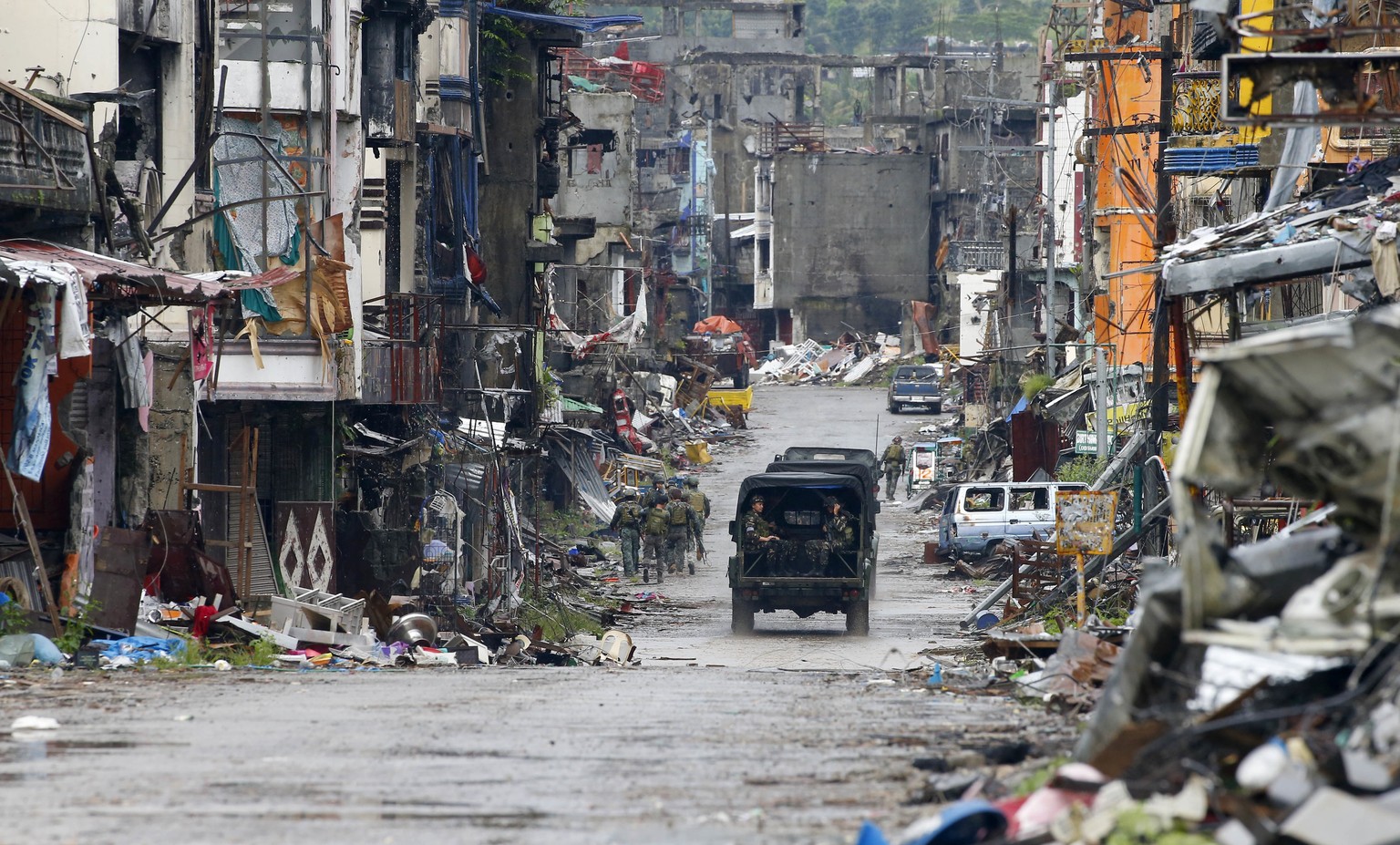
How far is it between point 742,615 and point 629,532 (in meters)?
7.80

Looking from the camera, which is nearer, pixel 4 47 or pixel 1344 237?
pixel 1344 237

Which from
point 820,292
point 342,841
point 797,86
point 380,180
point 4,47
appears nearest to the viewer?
point 342,841

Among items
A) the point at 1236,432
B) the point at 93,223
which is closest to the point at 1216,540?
the point at 1236,432

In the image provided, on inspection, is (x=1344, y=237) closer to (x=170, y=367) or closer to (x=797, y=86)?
(x=170, y=367)

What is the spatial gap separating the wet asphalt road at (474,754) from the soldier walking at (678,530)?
16697mm

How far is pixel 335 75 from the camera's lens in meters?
25.3

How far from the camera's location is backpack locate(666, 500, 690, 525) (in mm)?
32906

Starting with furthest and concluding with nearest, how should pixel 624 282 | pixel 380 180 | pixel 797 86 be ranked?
pixel 797 86
pixel 624 282
pixel 380 180

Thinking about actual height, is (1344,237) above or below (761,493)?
above

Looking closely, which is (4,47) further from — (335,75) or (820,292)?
(820,292)

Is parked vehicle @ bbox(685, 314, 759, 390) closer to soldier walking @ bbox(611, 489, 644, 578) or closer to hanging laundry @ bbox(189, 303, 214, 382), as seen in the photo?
soldier walking @ bbox(611, 489, 644, 578)

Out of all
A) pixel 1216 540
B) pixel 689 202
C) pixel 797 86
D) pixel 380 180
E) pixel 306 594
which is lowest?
pixel 306 594

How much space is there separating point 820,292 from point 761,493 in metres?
61.7

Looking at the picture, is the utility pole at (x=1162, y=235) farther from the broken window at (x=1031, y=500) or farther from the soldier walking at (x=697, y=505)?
the soldier walking at (x=697, y=505)
